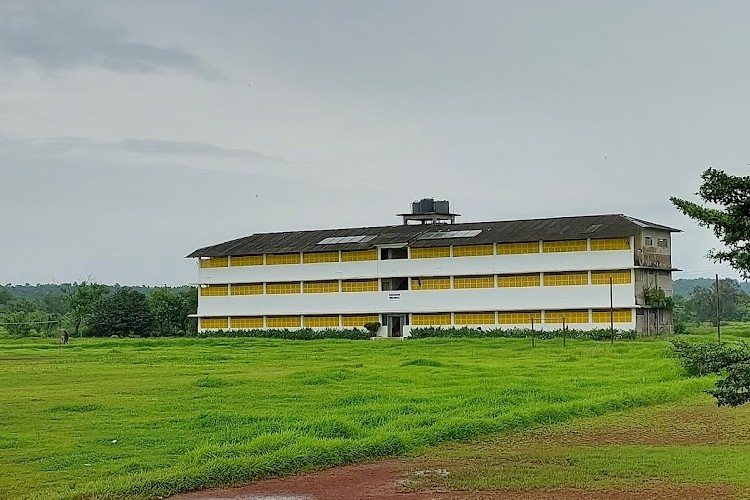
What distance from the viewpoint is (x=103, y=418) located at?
18719mm

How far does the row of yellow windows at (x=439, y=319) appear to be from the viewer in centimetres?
5341

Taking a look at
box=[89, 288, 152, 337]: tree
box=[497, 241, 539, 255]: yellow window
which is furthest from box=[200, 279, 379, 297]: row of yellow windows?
box=[497, 241, 539, 255]: yellow window

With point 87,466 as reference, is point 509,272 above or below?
above

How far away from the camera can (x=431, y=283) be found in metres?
59.0

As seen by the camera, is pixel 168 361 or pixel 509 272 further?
pixel 509 272

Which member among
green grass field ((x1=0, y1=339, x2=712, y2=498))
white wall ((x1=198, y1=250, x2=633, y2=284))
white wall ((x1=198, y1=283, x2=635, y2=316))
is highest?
white wall ((x1=198, y1=250, x2=633, y2=284))

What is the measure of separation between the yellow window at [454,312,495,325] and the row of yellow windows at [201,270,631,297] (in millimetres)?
1562

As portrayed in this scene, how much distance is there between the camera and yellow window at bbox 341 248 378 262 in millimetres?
60656

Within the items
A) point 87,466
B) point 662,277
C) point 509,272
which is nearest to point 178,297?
point 509,272

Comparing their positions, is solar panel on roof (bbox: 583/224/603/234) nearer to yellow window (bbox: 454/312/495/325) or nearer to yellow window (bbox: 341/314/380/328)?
yellow window (bbox: 454/312/495/325)

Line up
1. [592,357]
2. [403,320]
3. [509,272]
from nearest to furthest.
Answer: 1. [592,357]
2. [509,272]
3. [403,320]

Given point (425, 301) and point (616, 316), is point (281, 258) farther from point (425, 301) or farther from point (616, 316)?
point (616, 316)

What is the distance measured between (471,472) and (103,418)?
784cm

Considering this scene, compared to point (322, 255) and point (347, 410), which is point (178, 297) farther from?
point (347, 410)
